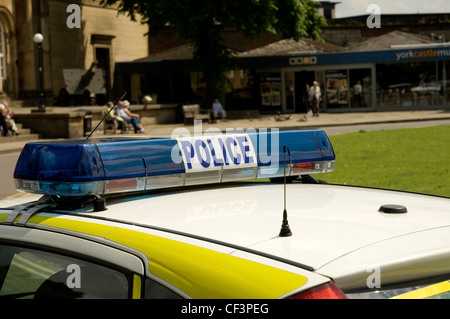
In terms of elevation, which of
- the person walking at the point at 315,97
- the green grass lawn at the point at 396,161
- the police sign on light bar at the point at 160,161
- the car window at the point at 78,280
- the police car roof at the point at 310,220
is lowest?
the green grass lawn at the point at 396,161

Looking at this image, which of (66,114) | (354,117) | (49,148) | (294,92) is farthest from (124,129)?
(49,148)

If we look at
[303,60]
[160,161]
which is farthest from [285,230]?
[303,60]

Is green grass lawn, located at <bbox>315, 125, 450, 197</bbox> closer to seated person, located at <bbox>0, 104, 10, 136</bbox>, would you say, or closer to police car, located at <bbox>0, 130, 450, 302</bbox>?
police car, located at <bbox>0, 130, 450, 302</bbox>

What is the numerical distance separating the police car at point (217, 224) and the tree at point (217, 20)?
31.6 meters

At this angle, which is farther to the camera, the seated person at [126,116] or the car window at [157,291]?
the seated person at [126,116]

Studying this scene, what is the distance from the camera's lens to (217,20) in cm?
3675

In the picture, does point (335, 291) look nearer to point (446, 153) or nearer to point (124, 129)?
point (446, 153)

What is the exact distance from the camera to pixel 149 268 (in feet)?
5.87

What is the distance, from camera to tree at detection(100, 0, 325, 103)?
34438 mm

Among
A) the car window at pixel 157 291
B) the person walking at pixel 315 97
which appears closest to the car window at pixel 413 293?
the car window at pixel 157 291

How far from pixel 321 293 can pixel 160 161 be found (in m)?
1.06

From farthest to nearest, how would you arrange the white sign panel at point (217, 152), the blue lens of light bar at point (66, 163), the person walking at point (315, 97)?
the person walking at point (315, 97) < the white sign panel at point (217, 152) < the blue lens of light bar at point (66, 163)

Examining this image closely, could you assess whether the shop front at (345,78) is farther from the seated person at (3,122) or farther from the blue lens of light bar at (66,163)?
the blue lens of light bar at (66,163)

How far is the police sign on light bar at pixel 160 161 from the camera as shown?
224 cm
